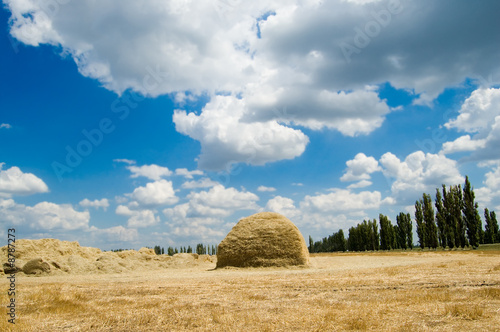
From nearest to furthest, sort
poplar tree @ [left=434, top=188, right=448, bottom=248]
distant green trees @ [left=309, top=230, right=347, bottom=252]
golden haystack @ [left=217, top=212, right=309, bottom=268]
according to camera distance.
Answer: golden haystack @ [left=217, top=212, right=309, bottom=268], poplar tree @ [left=434, top=188, right=448, bottom=248], distant green trees @ [left=309, top=230, right=347, bottom=252]

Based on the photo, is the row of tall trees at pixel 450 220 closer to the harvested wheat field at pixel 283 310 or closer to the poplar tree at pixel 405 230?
the poplar tree at pixel 405 230

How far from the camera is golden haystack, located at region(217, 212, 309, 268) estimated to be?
27000 millimetres

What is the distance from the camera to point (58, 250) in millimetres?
40062

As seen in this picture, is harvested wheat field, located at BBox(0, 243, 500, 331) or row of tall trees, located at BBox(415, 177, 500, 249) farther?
row of tall trees, located at BBox(415, 177, 500, 249)

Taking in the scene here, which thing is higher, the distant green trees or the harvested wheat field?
the harvested wheat field

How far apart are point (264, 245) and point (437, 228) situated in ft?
159

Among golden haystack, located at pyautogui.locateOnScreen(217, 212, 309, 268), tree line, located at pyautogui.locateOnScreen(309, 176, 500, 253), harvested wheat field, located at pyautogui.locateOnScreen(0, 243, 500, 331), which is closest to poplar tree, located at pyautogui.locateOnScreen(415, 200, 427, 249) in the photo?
tree line, located at pyautogui.locateOnScreen(309, 176, 500, 253)

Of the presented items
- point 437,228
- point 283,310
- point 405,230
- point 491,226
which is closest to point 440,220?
point 437,228

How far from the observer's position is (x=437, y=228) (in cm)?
6144

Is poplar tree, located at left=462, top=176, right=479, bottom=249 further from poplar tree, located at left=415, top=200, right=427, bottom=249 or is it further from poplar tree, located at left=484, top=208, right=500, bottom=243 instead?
poplar tree, located at left=484, top=208, right=500, bottom=243

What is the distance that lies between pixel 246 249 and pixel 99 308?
18.4m

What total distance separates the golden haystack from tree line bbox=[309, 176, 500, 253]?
40827mm

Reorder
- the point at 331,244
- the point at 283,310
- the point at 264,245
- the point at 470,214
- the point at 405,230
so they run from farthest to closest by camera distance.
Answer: the point at 331,244, the point at 405,230, the point at 470,214, the point at 264,245, the point at 283,310

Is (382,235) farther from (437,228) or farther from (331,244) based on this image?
(331,244)
